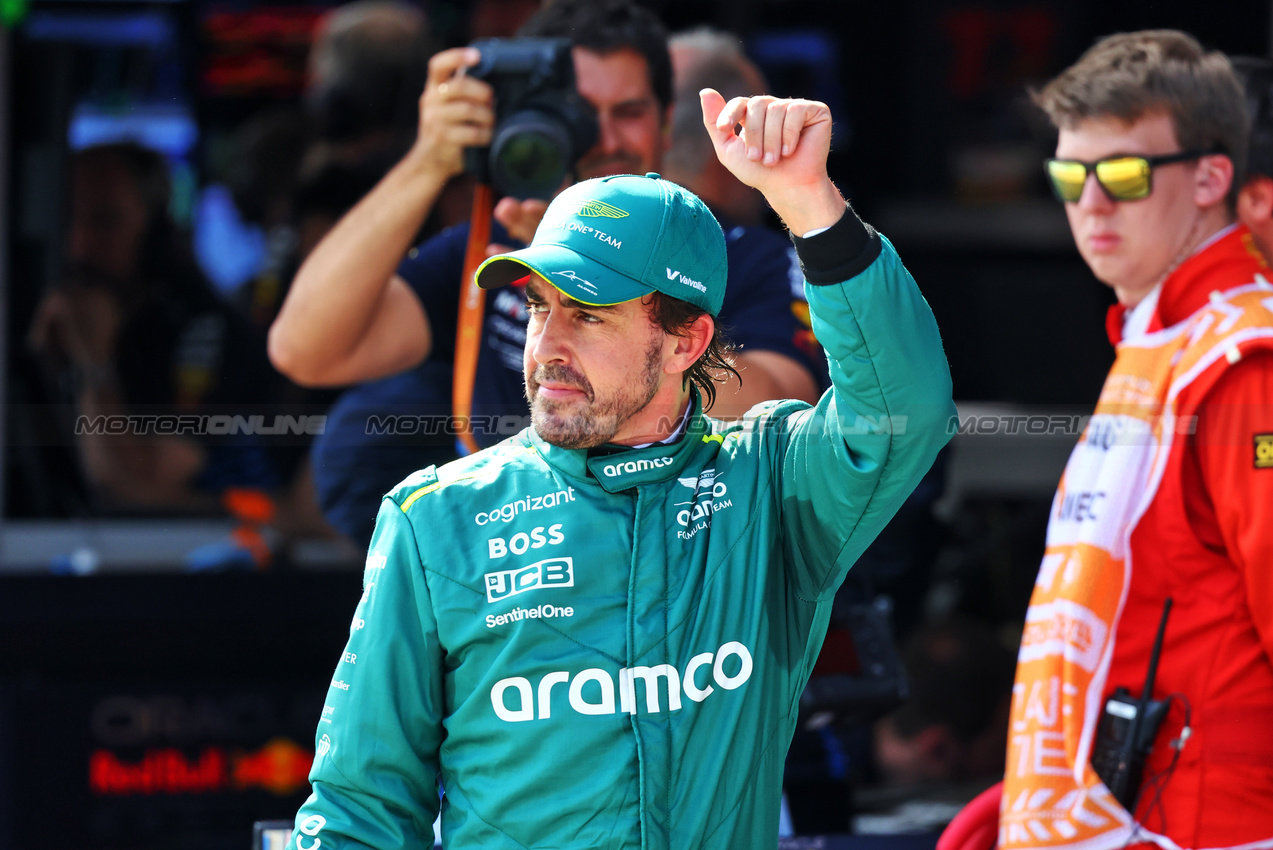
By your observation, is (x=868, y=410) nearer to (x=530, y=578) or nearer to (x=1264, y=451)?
(x=530, y=578)

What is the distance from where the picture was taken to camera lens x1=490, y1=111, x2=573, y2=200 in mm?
2578

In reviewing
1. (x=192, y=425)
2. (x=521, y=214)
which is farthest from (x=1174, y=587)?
(x=192, y=425)

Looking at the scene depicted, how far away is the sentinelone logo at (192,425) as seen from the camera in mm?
4137

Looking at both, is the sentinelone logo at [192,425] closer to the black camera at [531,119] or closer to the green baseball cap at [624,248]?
the black camera at [531,119]

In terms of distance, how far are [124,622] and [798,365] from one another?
160 centimetres

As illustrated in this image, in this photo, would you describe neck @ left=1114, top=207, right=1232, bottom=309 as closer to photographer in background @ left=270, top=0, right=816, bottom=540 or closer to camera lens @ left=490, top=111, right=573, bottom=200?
photographer in background @ left=270, top=0, right=816, bottom=540

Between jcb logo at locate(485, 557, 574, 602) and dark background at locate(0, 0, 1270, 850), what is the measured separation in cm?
162

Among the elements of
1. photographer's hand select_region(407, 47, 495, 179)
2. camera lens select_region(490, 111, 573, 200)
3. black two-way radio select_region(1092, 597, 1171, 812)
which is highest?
photographer's hand select_region(407, 47, 495, 179)

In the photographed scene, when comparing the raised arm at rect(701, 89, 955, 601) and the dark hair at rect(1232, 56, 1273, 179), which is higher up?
the dark hair at rect(1232, 56, 1273, 179)

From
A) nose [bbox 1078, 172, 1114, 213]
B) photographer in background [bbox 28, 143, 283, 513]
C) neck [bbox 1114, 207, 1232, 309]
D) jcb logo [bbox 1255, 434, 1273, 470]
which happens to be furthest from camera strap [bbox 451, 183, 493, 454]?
photographer in background [bbox 28, 143, 283, 513]

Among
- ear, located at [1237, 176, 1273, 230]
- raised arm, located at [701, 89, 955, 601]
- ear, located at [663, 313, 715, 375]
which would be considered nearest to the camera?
raised arm, located at [701, 89, 955, 601]

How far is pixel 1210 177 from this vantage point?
2.57 metres

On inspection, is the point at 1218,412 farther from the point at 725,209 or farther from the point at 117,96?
the point at 117,96

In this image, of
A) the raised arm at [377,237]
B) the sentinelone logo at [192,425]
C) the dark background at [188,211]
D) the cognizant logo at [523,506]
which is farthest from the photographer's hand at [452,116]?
the sentinelone logo at [192,425]
